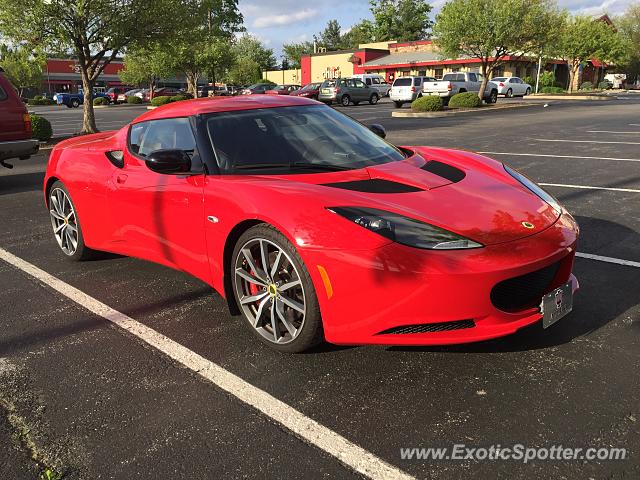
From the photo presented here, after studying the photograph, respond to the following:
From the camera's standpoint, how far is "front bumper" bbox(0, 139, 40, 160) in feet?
28.6

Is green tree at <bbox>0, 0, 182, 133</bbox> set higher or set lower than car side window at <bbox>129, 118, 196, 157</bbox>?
higher

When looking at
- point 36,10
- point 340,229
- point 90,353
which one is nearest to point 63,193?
point 90,353

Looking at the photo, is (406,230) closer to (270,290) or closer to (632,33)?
(270,290)

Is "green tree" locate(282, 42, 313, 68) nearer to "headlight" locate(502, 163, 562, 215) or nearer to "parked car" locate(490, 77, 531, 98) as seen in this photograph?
"parked car" locate(490, 77, 531, 98)

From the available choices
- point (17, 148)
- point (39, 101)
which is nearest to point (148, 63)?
point (39, 101)

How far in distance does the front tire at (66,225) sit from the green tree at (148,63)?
14.0 meters

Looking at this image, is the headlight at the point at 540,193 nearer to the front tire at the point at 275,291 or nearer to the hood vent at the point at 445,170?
the hood vent at the point at 445,170

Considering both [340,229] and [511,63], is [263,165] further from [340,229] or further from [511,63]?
[511,63]

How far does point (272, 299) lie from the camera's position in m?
3.12

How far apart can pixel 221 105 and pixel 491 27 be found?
2830 centimetres

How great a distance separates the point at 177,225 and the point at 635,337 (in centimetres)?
292

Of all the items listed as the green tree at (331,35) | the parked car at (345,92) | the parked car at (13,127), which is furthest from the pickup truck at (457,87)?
the green tree at (331,35)

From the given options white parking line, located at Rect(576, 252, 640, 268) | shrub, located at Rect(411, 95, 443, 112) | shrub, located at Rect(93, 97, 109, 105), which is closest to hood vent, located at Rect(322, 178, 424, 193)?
white parking line, located at Rect(576, 252, 640, 268)

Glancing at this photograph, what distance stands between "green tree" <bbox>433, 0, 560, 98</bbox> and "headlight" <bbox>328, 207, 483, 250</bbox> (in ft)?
94.1
